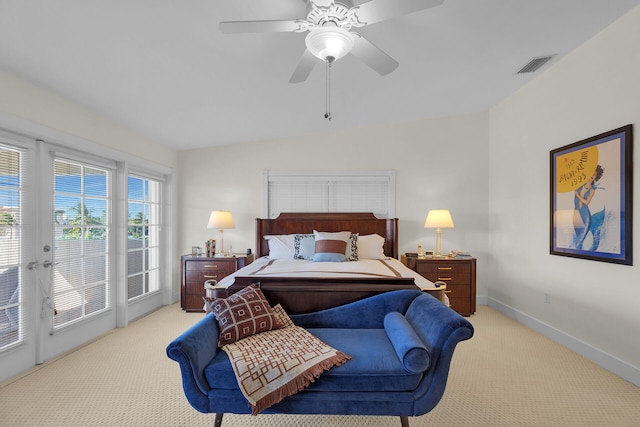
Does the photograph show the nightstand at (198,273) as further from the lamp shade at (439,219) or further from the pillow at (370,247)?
the lamp shade at (439,219)

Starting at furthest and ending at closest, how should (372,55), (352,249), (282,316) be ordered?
(352,249) → (282,316) → (372,55)

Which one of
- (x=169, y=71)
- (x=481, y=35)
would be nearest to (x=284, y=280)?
(x=169, y=71)

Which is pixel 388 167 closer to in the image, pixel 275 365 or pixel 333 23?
pixel 333 23

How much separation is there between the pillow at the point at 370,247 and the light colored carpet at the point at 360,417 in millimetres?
1406

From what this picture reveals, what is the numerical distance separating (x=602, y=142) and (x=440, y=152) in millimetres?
1987

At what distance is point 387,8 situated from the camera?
1.59 meters

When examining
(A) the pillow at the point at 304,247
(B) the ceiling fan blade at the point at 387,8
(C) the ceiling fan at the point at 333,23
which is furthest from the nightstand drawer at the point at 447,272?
(B) the ceiling fan blade at the point at 387,8

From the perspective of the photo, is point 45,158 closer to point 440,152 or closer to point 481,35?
point 481,35

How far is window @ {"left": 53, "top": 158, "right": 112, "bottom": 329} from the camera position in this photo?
115 inches

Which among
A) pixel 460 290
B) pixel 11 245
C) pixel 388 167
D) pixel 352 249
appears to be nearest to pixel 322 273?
pixel 352 249

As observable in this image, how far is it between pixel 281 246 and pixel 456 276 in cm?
225

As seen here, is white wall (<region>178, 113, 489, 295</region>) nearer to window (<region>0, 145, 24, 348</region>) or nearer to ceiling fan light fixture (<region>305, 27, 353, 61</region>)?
window (<region>0, 145, 24, 348</region>)

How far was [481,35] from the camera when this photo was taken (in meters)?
2.56

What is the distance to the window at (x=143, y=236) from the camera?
390cm
